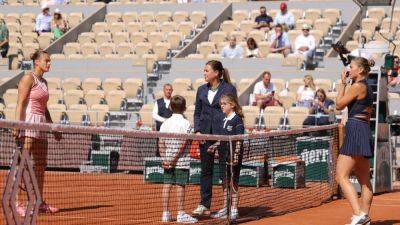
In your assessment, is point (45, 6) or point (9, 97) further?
point (45, 6)

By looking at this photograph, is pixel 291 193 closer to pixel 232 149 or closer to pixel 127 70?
pixel 232 149

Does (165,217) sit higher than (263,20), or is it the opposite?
(263,20)

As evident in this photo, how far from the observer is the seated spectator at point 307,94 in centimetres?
2203

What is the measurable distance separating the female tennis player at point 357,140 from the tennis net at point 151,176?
144cm

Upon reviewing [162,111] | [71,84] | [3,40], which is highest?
[3,40]

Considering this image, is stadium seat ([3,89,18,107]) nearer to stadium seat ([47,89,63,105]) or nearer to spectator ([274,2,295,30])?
stadium seat ([47,89,63,105])

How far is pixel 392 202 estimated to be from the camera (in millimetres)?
15438

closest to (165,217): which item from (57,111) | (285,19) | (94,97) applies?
(57,111)

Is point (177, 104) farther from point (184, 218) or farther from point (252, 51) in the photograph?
point (252, 51)

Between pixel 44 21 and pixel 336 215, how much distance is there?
18667mm

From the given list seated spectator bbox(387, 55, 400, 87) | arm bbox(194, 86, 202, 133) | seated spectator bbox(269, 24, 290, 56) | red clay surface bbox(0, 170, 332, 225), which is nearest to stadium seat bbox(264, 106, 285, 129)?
seated spectator bbox(387, 55, 400, 87)

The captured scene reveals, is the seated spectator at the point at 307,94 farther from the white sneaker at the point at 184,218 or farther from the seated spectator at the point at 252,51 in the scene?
the white sneaker at the point at 184,218

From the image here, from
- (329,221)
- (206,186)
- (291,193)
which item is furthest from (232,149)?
(291,193)

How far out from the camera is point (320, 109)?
21031 mm
